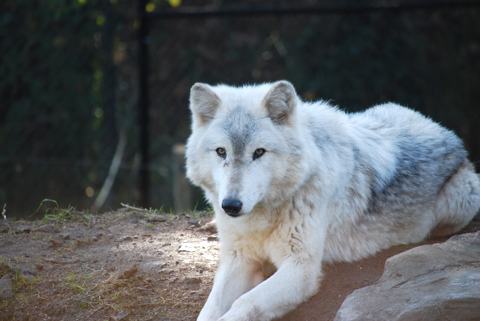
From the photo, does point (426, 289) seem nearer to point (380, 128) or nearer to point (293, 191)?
point (293, 191)

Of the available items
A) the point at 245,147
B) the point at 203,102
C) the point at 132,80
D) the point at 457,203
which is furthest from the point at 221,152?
the point at 132,80

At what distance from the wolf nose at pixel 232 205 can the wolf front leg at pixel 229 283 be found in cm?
53

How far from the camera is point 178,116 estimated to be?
893 cm

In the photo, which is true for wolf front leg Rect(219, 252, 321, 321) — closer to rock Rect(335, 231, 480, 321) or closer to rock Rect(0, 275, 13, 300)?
rock Rect(335, 231, 480, 321)

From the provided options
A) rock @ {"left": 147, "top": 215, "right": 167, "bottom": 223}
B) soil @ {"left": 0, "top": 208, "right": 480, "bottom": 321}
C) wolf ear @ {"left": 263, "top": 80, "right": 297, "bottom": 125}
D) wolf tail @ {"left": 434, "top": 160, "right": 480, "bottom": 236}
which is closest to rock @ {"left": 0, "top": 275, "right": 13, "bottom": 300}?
soil @ {"left": 0, "top": 208, "right": 480, "bottom": 321}

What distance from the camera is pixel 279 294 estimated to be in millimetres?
3889

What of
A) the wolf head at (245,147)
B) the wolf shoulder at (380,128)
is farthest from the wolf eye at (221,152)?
the wolf shoulder at (380,128)

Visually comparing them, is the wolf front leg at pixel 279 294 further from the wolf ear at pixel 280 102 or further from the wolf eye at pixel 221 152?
the wolf ear at pixel 280 102

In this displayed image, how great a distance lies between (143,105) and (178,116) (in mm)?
→ 1265

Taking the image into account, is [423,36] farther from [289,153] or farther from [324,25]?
[289,153]

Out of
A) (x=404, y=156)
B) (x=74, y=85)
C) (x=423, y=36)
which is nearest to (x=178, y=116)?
(x=74, y=85)

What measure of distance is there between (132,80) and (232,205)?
18.0 ft

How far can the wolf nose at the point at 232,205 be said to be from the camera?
3.79 meters

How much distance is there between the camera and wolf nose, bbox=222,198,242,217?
379 centimetres
